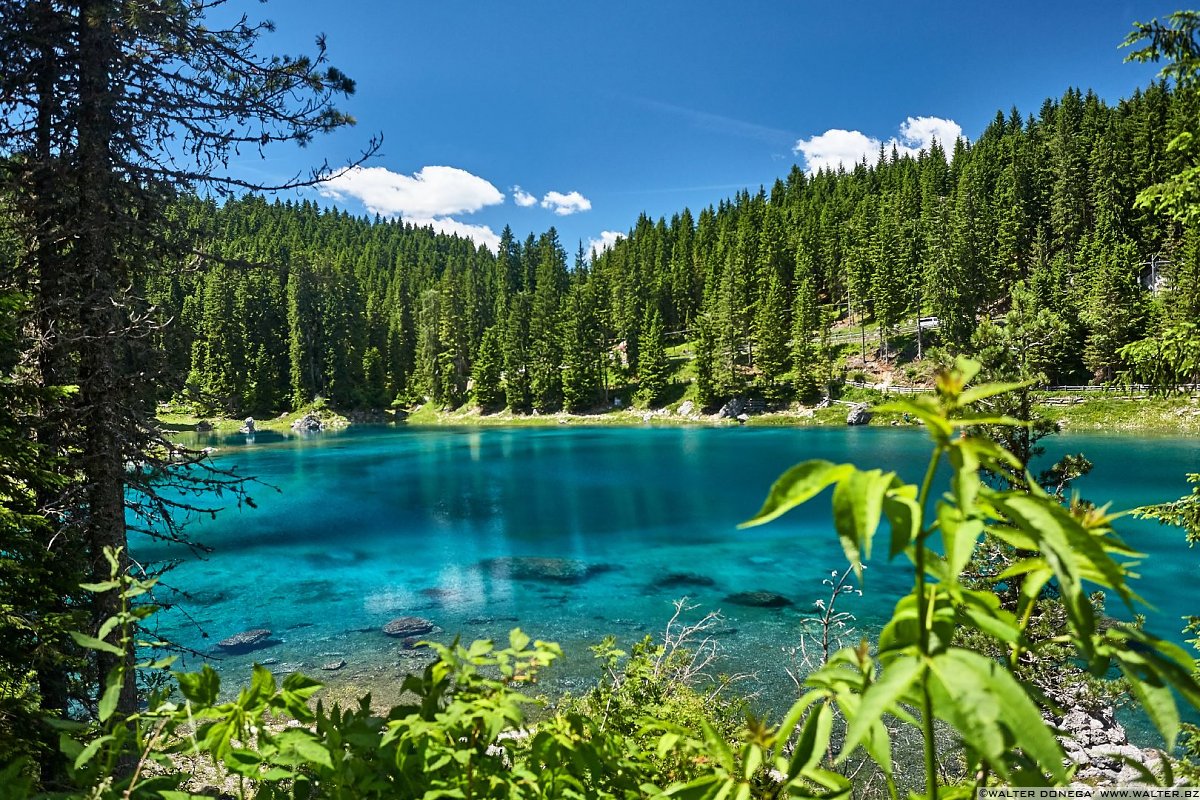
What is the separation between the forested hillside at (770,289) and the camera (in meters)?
55.8

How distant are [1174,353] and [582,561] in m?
15.8

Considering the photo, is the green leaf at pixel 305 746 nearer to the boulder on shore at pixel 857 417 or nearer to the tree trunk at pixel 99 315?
the tree trunk at pixel 99 315

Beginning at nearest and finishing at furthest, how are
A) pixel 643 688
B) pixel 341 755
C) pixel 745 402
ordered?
pixel 341 755, pixel 643 688, pixel 745 402

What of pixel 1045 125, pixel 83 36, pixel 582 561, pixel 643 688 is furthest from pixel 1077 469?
pixel 1045 125

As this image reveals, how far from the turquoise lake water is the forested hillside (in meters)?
19.1

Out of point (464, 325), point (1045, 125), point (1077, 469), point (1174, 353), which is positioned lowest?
point (1077, 469)

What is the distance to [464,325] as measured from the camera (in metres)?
81.3

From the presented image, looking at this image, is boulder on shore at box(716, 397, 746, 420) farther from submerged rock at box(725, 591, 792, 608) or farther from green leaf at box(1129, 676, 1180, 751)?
green leaf at box(1129, 676, 1180, 751)

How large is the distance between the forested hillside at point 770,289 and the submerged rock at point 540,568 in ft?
104

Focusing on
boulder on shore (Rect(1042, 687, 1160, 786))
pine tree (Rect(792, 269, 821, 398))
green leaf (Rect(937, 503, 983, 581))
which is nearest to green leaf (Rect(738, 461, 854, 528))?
green leaf (Rect(937, 503, 983, 581))

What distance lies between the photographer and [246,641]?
44.1ft

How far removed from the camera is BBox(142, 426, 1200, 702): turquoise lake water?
527 inches

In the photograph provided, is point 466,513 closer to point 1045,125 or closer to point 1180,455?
point 1180,455

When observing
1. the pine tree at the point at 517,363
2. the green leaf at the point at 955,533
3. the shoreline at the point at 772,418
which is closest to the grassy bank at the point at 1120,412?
the shoreline at the point at 772,418
